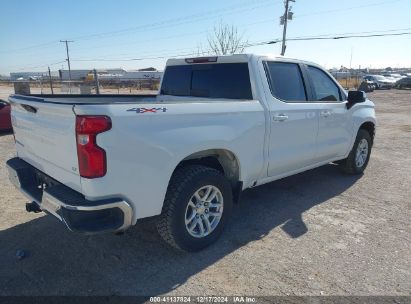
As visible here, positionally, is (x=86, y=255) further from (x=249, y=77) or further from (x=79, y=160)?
(x=249, y=77)

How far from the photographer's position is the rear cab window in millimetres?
4055

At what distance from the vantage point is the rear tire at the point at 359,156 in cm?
593

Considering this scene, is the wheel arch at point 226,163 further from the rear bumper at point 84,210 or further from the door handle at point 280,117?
the rear bumper at point 84,210

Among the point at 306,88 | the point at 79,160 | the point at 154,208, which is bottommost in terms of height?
the point at 154,208

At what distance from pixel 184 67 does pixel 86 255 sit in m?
2.64

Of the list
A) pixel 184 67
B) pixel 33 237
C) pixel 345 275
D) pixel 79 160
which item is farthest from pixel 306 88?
pixel 33 237

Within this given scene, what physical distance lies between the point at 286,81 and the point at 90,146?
2.70 metres

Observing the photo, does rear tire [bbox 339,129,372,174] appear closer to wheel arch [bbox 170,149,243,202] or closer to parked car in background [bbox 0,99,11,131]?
wheel arch [bbox 170,149,243,202]

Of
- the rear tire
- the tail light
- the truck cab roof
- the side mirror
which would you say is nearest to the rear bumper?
the tail light

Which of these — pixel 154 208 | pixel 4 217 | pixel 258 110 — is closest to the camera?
pixel 154 208

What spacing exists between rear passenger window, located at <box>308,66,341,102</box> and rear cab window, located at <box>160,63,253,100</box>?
1282mm

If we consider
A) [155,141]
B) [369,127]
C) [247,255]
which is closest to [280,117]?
[247,255]

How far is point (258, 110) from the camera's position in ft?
12.5

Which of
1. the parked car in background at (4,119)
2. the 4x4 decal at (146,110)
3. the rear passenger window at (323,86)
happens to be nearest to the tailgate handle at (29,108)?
the 4x4 decal at (146,110)
